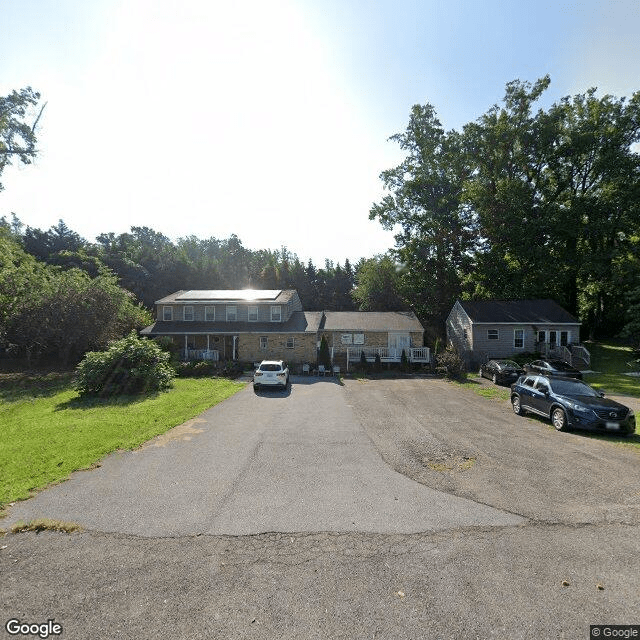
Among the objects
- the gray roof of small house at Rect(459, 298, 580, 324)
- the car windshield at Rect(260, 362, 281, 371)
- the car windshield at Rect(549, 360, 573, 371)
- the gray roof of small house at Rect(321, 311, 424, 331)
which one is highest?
the gray roof of small house at Rect(459, 298, 580, 324)

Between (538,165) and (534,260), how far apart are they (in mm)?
10446

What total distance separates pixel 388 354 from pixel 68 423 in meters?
22.8

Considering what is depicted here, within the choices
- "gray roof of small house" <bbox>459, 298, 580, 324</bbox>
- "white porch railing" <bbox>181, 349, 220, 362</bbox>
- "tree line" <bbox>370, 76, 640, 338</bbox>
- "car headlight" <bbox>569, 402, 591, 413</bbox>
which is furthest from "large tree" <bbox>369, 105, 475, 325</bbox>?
"car headlight" <bbox>569, 402, 591, 413</bbox>

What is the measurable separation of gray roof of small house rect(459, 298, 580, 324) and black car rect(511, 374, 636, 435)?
18052mm

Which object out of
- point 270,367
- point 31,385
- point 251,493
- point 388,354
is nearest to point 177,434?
point 251,493

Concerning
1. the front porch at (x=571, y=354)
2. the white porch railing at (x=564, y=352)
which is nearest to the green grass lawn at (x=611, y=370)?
the front porch at (x=571, y=354)

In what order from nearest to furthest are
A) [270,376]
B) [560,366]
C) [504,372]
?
[270,376] → [504,372] → [560,366]

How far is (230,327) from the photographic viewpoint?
32375 mm

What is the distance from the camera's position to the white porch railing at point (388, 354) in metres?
29.7

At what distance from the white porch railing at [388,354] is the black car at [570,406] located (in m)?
14.4

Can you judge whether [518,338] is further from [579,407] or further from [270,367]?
[270,367]

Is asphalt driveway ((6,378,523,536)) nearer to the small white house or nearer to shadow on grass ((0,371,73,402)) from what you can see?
shadow on grass ((0,371,73,402))

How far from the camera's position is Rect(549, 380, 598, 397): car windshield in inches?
514

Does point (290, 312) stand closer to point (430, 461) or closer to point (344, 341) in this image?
point (344, 341)
